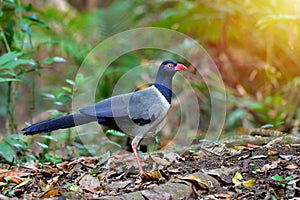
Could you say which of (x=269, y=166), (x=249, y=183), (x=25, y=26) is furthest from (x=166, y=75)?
(x=25, y=26)

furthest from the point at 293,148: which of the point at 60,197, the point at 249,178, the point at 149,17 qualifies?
the point at 149,17

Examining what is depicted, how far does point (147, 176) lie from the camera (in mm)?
3549

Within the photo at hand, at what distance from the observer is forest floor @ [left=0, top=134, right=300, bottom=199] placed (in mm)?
3156

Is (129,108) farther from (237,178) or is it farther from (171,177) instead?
(237,178)

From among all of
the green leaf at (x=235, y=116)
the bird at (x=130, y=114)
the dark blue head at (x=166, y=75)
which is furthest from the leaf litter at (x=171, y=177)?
the green leaf at (x=235, y=116)

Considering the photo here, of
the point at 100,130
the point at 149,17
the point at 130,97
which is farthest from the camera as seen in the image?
the point at 149,17

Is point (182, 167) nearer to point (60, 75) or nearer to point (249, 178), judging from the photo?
point (249, 178)

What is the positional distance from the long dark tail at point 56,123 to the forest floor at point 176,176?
0.37 metres

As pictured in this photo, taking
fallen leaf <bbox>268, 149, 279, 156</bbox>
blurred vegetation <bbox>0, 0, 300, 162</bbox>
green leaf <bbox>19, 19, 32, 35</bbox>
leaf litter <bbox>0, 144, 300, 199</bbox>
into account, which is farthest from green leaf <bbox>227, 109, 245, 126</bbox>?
fallen leaf <bbox>268, 149, 279, 156</bbox>

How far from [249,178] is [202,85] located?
5.52 meters

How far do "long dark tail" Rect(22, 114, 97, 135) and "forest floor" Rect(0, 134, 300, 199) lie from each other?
0.37 meters

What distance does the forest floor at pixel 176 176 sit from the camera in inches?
124

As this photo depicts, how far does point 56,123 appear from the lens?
4.09 meters

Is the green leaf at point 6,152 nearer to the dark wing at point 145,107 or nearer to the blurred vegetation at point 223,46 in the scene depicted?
the dark wing at point 145,107
